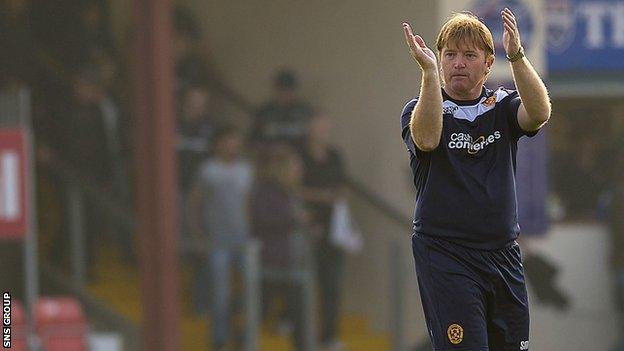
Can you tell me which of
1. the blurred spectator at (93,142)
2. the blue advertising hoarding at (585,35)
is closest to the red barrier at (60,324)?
the blurred spectator at (93,142)

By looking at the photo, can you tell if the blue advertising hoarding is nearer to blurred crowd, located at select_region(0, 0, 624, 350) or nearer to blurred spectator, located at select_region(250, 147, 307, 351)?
blurred crowd, located at select_region(0, 0, 624, 350)

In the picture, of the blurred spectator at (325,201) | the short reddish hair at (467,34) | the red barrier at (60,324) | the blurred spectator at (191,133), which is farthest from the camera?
the blurred spectator at (325,201)

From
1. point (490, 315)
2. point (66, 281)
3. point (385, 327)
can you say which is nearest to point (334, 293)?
point (385, 327)

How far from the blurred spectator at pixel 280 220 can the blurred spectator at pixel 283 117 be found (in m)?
0.11

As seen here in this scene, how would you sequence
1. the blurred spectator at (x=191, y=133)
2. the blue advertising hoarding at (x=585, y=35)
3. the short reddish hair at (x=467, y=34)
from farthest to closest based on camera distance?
1. the blue advertising hoarding at (x=585, y=35)
2. the blurred spectator at (x=191, y=133)
3. the short reddish hair at (x=467, y=34)

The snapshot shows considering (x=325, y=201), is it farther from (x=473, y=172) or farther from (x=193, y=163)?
(x=473, y=172)

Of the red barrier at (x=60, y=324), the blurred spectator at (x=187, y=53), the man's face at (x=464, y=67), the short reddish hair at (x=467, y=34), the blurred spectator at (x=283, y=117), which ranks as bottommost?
the red barrier at (x=60, y=324)

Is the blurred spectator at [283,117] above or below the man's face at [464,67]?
above

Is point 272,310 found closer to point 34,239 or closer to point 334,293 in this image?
point 334,293

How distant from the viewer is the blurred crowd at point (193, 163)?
11148 mm

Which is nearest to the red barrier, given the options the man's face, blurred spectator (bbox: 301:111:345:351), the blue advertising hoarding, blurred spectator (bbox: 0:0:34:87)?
blurred spectator (bbox: 0:0:34:87)

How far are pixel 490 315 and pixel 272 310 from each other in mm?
6065

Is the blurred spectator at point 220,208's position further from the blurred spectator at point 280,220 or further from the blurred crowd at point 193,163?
the blurred spectator at point 280,220

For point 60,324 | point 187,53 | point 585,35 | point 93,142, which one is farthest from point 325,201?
point 585,35
